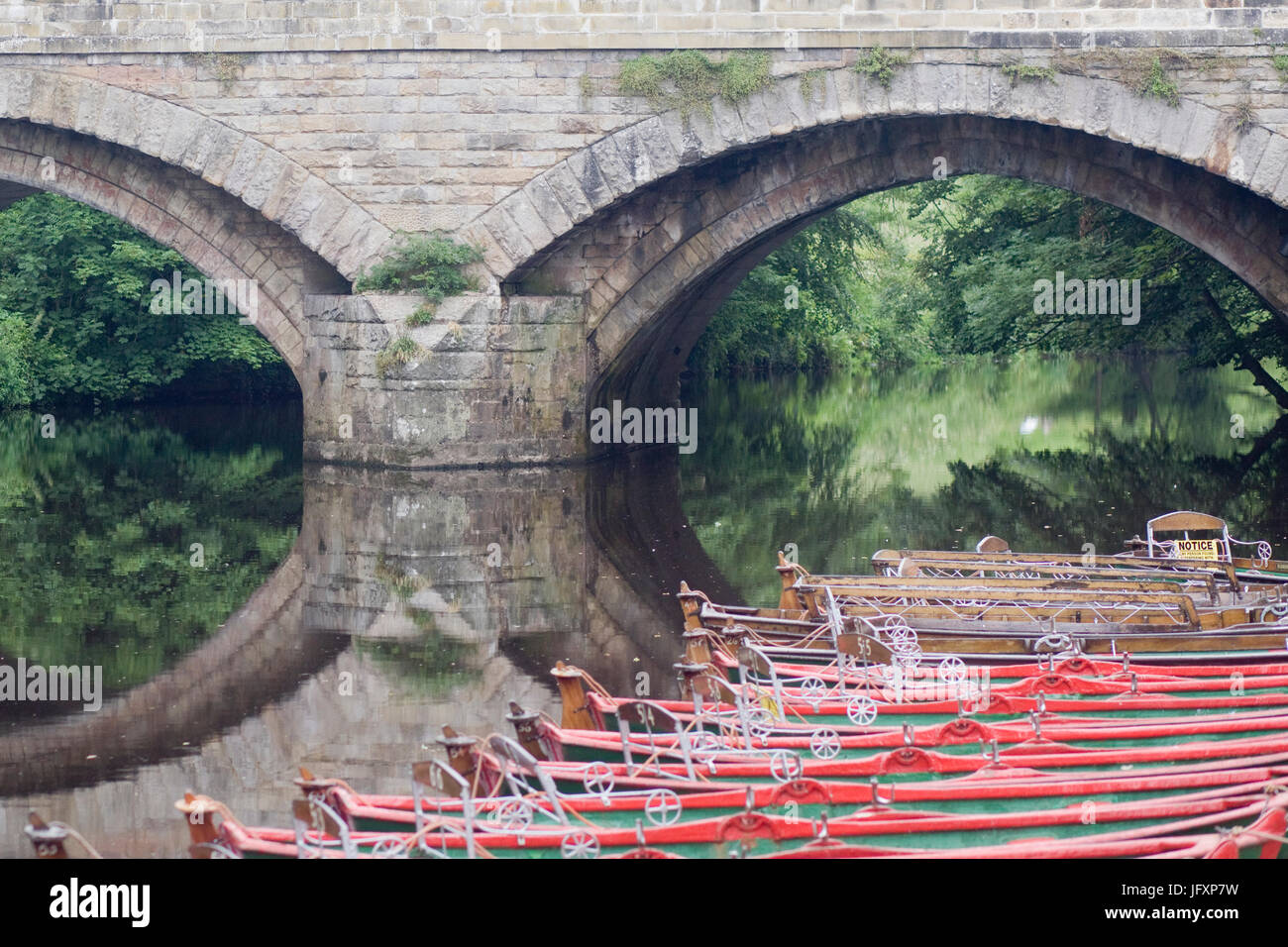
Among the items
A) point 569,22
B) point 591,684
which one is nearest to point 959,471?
point 569,22

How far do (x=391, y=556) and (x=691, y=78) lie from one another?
4.96 m

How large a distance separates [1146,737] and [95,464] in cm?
1446

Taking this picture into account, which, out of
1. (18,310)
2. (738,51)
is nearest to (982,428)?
(738,51)

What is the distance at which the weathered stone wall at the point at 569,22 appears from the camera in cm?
1410

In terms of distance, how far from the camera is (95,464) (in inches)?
749

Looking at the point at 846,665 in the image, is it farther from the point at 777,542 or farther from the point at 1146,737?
the point at 777,542

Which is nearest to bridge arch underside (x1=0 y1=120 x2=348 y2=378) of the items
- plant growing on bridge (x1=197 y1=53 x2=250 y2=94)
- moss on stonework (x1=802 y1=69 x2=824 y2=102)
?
plant growing on bridge (x1=197 y1=53 x2=250 y2=94)

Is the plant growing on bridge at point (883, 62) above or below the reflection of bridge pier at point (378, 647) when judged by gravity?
above

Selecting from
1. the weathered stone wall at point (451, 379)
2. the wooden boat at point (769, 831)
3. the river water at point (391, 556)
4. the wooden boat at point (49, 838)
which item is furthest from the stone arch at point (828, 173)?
the wooden boat at point (49, 838)

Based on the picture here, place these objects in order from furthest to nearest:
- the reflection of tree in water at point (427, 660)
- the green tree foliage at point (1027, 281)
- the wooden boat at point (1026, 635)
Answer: the green tree foliage at point (1027, 281) < the reflection of tree in water at point (427, 660) < the wooden boat at point (1026, 635)

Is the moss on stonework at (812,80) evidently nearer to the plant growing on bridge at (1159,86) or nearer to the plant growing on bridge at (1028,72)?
the plant growing on bridge at (1028,72)

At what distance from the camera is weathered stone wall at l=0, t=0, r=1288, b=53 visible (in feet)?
46.3

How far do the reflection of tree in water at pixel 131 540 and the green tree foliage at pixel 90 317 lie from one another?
3.67 meters

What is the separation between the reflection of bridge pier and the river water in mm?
24
